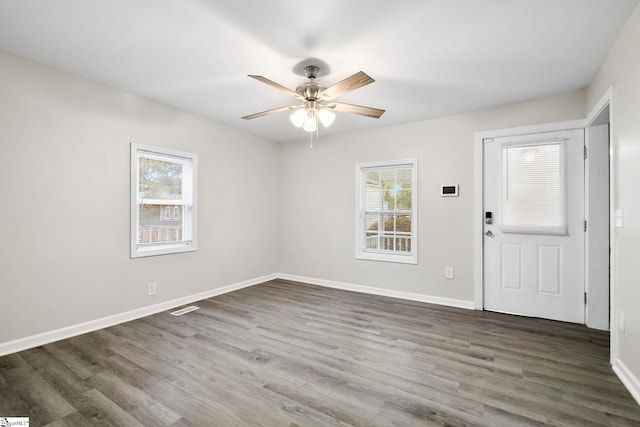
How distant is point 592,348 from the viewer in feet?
8.84

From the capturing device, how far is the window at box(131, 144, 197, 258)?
3.49 meters

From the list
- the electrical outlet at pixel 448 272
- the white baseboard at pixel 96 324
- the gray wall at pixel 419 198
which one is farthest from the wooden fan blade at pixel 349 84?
the white baseboard at pixel 96 324

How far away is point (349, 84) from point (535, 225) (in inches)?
109

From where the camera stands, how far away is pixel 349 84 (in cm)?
235

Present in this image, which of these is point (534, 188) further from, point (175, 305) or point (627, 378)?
point (175, 305)

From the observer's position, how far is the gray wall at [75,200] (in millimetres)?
2602

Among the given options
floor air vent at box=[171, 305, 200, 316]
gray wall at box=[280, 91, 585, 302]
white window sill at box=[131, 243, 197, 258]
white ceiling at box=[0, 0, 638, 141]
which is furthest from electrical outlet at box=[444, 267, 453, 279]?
white window sill at box=[131, 243, 197, 258]

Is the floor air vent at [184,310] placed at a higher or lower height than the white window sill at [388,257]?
lower

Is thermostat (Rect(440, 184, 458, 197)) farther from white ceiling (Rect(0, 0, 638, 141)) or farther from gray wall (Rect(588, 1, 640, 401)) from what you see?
gray wall (Rect(588, 1, 640, 401))

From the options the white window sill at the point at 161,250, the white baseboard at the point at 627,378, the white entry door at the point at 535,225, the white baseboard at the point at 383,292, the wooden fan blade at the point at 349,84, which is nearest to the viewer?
the white baseboard at the point at 627,378

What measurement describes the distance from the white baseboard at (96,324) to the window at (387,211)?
7.52 ft

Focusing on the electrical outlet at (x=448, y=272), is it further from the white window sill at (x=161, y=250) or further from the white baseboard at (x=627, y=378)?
the white window sill at (x=161, y=250)

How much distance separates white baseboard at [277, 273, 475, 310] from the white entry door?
341 mm

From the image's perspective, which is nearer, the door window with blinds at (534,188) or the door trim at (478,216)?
the door window with blinds at (534,188)
